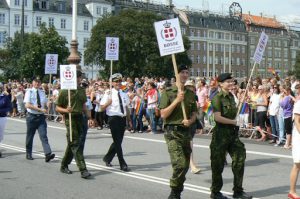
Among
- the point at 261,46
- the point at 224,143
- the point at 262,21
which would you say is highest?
the point at 262,21

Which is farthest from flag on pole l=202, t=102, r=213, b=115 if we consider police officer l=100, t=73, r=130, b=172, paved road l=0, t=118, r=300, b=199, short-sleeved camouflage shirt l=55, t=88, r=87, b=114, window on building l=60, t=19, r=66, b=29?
window on building l=60, t=19, r=66, b=29

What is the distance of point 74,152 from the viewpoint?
9.73m

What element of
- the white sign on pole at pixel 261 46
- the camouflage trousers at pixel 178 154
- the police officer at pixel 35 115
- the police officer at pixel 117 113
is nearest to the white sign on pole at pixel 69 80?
the police officer at pixel 117 113

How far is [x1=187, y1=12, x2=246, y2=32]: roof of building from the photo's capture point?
117 metres

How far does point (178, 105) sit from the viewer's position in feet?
24.6

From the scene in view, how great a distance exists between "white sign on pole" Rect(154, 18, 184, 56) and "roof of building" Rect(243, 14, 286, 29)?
122m

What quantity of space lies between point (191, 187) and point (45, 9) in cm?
9311

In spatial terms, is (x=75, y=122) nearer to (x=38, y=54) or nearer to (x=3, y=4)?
(x=38, y=54)

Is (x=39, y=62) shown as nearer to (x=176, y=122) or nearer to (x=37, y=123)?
(x=37, y=123)

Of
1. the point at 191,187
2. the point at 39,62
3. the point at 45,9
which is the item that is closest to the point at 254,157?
the point at 191,187

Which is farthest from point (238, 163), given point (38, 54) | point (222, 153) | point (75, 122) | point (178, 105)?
point (38, 54)

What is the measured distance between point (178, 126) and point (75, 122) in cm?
323

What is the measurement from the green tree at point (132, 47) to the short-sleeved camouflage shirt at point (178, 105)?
6408cm

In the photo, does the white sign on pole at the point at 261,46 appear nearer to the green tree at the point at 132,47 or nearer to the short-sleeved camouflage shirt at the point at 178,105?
the short-sleeved camouflage shirt at the point at 178,105
